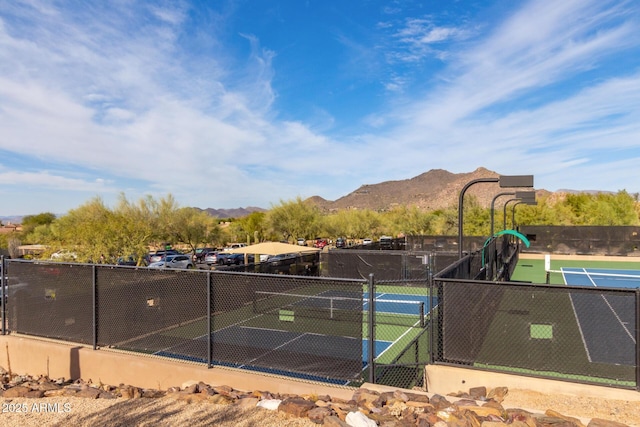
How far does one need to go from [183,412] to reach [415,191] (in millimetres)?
173585

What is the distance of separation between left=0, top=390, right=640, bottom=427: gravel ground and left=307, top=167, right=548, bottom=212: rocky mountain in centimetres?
13753

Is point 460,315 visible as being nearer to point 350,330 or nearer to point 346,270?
point 350,330

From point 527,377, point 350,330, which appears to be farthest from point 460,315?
point 350,330

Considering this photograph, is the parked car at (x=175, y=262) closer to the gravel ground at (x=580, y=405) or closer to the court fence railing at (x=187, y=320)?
the court fence railing at (x=187, y=320)

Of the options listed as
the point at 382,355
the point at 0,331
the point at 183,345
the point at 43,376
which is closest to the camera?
the point at 183,345

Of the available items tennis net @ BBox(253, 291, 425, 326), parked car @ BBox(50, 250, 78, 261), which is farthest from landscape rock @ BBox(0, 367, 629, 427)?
parked car @ BBox(50, 250, 78, 261)

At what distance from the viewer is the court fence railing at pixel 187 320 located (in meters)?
7.21

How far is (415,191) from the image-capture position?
571 feet

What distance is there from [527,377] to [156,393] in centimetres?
557

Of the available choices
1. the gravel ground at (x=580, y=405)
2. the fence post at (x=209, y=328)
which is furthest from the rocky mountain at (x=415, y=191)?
the fence post at (x=209, y=328)

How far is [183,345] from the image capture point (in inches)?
315

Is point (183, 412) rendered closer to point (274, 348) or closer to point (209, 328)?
point (209, 328)

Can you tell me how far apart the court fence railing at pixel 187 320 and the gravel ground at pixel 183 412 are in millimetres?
1529

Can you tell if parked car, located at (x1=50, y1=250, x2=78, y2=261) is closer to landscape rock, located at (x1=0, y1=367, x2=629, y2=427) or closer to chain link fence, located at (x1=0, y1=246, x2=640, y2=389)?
chain link fence, located at (x1=0, y1=246, x2=640, y2=389)
